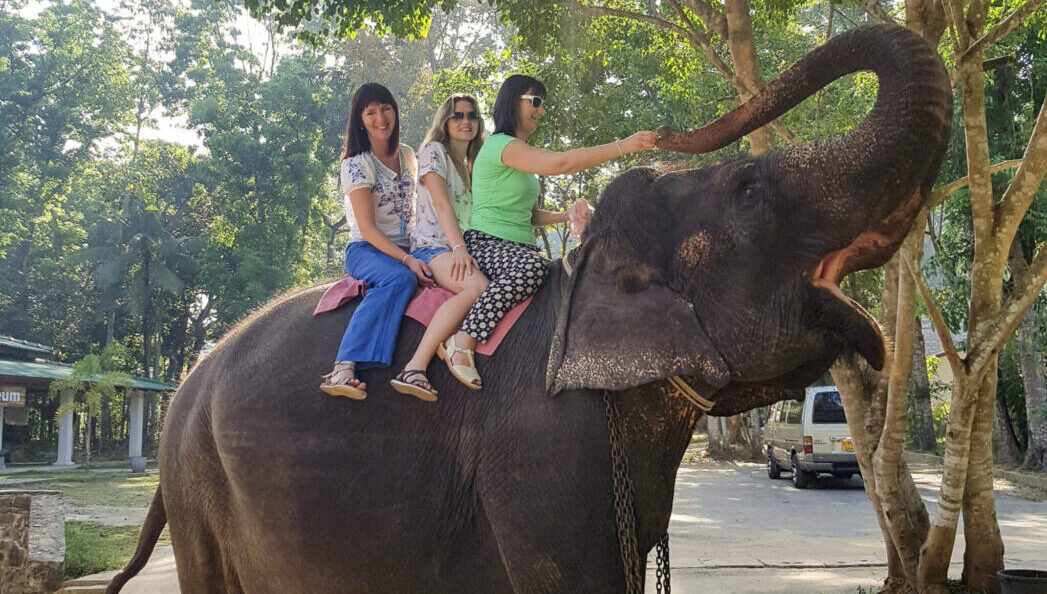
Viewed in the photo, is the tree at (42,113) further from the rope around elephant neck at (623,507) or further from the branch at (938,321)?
the rope around elephant neck at (623,507)

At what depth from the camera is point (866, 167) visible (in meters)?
2.09

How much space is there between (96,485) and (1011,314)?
69.3 ft

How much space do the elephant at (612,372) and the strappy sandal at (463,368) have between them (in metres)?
0.04

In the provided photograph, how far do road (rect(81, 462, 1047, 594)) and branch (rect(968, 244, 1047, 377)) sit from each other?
104 inches

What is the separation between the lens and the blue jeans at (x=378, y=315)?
257cm

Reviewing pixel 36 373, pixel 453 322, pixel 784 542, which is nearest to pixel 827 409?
pixel 784 542

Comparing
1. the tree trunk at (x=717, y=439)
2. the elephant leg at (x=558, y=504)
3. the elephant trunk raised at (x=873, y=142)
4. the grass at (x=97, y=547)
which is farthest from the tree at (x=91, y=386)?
the elephant trunk raised at (x=873, y=142)

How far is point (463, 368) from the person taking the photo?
8.02ft

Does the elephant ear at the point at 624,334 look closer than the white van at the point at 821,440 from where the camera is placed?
Yes

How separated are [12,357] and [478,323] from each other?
31898 millimetres

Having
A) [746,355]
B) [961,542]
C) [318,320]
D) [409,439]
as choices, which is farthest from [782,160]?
Answer: [961,542]

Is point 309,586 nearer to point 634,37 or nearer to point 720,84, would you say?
point 634,37

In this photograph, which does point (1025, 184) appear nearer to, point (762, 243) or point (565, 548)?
point (762, 243)

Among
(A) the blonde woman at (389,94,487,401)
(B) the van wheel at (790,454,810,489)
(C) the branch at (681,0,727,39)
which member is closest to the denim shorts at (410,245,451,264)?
(A) the blonde woman at (389,94,487,401)
